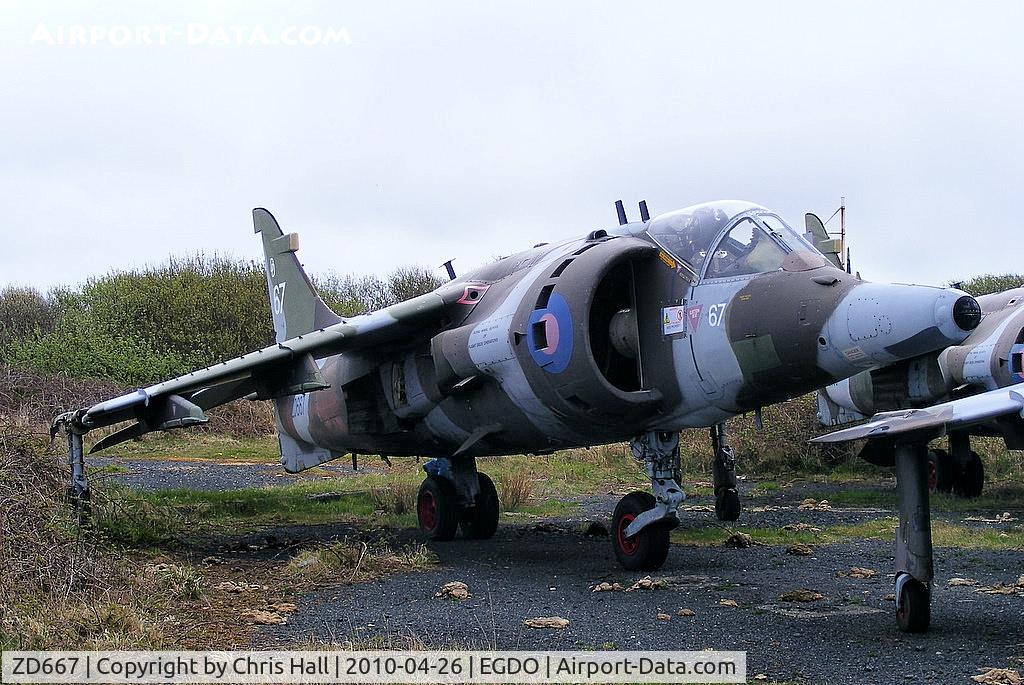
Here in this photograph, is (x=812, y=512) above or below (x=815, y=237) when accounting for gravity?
below

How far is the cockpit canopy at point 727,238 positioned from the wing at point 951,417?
8.58 ft

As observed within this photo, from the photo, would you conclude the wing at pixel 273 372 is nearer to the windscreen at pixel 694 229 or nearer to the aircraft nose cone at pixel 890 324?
the windscreen at pixel 694 229

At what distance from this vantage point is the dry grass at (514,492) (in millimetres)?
15812

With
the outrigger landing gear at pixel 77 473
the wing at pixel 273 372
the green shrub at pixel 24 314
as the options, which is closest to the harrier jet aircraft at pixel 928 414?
the wing at pixel 273 372

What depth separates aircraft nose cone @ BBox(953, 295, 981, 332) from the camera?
7.51m

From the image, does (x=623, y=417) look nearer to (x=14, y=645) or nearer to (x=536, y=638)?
(x=536, y=638)

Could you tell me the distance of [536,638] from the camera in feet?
22.3

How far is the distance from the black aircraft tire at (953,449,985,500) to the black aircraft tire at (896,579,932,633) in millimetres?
11206

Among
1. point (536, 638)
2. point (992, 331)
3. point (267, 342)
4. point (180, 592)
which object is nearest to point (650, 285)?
point (536, 638)

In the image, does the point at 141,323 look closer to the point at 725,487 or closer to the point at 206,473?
the point at 206,473

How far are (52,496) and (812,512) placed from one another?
9.90 m

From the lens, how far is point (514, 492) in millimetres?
15945
